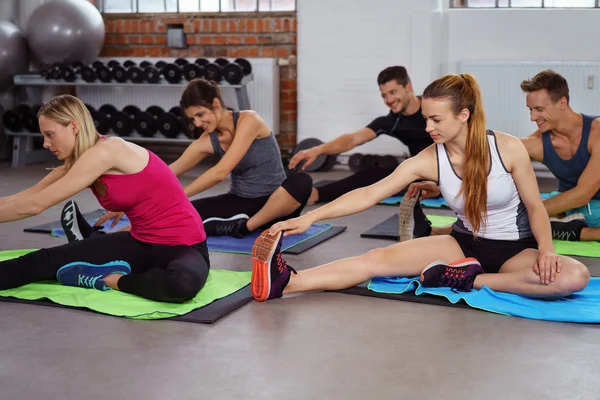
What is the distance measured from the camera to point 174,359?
2.41 m

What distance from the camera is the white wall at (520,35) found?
6262 mm

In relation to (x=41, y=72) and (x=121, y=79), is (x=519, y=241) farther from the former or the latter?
(x=41, y=72)

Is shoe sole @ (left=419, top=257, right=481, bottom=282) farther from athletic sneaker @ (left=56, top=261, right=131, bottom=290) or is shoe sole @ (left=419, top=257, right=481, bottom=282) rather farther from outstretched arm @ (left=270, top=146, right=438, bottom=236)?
athletic sneaker @ (left=56, top=261, right=131, bottom=290)

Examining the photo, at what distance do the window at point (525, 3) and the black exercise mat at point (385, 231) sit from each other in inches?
110

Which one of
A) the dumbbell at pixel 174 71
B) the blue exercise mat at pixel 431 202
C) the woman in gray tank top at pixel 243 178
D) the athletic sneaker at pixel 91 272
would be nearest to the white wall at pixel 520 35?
the blue exercise mat at pixel 431 202

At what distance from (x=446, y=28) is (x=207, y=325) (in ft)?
15.2

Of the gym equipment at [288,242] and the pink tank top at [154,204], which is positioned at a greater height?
the pink tank top at [154,204]

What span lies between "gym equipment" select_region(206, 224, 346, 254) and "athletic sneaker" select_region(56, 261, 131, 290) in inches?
34.8

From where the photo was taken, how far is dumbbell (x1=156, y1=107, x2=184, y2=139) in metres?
6.88

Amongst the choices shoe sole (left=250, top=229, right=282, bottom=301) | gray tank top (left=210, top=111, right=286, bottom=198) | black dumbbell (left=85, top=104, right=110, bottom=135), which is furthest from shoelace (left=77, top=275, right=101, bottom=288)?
black dumbbell (left=85, top=104, right=110, bottom=135)

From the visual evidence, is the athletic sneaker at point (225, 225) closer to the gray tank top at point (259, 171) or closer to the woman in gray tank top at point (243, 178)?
the woman in gray tank top at point (243, 178)

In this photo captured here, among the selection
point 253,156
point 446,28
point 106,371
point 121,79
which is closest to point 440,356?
point 106,371

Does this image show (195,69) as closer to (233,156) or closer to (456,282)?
(233,156)

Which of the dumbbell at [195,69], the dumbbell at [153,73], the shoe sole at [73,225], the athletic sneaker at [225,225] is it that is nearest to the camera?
the shoe sole at [73,225]
